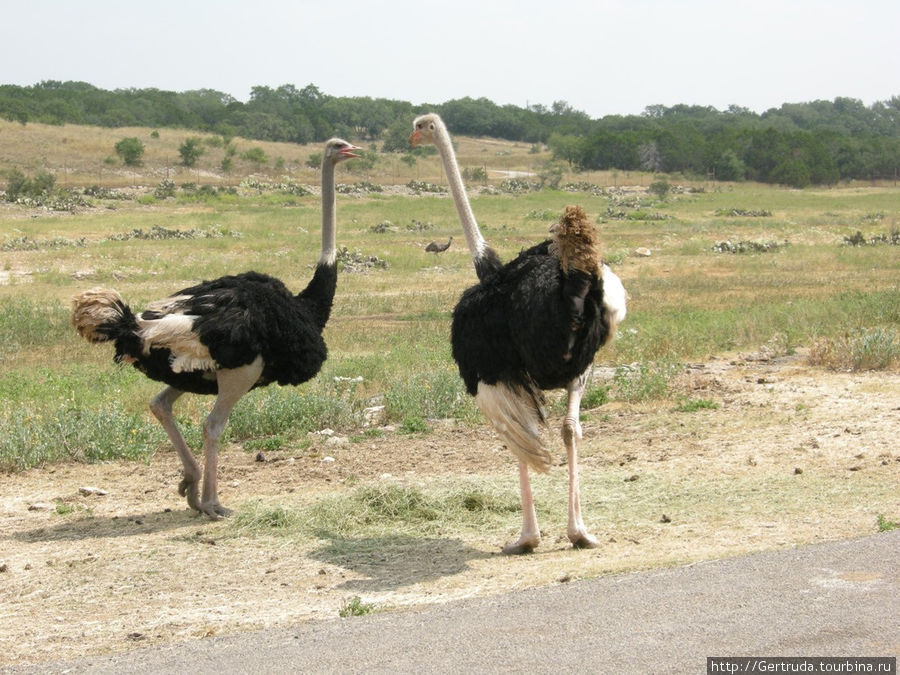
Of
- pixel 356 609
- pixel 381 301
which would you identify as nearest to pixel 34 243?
pixel 381 301

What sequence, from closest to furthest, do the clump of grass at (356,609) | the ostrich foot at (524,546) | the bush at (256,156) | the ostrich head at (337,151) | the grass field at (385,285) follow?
the clump of grass at (356,609) < the ostrich foot at (524,546) < the ostrich head at (337,151) < the grass field at (385,285) < the bush at (256,156)

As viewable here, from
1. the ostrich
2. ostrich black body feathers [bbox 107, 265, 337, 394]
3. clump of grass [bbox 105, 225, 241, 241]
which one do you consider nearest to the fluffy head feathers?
the ostrich

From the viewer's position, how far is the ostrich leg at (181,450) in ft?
23.9

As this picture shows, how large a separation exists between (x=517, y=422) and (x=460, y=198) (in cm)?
168

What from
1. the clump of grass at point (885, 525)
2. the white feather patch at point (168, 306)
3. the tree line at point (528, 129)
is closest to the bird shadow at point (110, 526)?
the white feather patch at point (168, 306)

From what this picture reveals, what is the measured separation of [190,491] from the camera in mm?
7281

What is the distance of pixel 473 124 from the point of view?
131750 millimetres

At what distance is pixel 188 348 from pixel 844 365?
6.64 metres

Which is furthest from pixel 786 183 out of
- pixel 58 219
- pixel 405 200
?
pixel 58 219

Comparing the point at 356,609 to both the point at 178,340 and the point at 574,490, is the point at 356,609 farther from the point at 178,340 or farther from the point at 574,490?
the point at 178,340

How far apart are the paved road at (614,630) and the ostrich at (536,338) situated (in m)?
1.13

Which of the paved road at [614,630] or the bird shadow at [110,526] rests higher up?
the paved road at [614,630]

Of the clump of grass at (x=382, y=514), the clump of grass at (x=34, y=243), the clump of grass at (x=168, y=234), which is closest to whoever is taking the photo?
the clump of grass at (x=382, y=514)

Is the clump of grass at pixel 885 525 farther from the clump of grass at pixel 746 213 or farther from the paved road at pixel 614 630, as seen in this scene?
the clump of grass at pixel 746 213
